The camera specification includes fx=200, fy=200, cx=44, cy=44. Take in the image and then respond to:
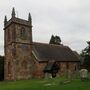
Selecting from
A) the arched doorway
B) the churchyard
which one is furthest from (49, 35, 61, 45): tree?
the churchyard

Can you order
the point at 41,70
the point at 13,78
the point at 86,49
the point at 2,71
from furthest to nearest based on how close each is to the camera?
the point at 86,49 → the point at 2,71 → the point at 41,70 → the point at 13,78

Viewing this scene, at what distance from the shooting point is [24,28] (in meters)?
42.9

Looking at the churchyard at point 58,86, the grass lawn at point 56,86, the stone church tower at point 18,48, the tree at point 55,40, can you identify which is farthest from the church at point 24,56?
the tree at point 55,40

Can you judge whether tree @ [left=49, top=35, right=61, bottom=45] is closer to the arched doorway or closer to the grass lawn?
the arched doorway

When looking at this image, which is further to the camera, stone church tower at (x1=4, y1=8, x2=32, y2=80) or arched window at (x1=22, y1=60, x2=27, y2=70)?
arched window at (x1=22, y1=60, x2=27, y2=70)

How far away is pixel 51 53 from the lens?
47.8 meters

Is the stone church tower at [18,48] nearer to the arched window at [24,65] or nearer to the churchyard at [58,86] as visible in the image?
the arched window at [24,65]

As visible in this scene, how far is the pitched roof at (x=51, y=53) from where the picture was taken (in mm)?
44094

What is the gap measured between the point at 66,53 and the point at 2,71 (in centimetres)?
1716

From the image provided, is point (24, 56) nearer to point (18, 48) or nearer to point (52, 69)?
point (18, 48)

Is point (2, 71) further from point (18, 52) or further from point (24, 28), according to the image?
point (24, 28)

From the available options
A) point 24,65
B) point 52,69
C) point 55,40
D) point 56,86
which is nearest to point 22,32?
point 24,65

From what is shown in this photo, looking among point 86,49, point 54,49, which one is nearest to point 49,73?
point 54,49

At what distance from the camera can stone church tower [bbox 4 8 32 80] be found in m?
40.4
